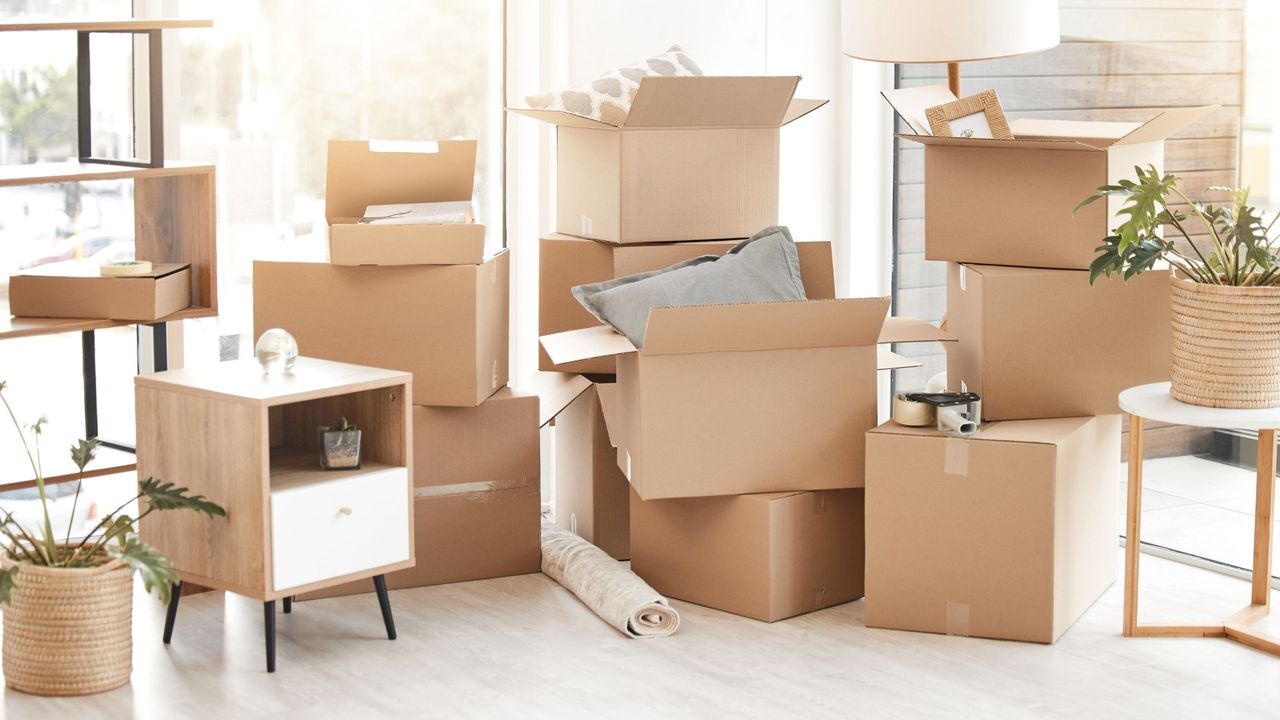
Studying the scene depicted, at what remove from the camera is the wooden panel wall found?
3336mm

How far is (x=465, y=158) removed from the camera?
3.38 metres

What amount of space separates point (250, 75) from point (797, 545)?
1.84 metres

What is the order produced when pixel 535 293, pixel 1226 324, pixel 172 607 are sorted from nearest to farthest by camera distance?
pixel 1226 324
pixel 172 607
pixel 535 293

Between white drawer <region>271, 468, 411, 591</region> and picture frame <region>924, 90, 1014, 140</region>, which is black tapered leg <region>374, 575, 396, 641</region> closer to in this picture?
white drawer <region>271, 468, 411, 591</region>

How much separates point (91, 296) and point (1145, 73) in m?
2.47

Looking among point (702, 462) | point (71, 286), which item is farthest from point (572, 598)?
point (71, 286)

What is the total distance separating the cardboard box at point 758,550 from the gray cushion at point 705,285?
43cm

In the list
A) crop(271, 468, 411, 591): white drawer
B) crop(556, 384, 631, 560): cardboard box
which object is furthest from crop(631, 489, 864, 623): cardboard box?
crop(271, 468, 411, 591): white drawer

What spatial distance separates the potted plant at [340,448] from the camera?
2898mm

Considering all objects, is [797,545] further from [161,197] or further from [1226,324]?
[161,197]

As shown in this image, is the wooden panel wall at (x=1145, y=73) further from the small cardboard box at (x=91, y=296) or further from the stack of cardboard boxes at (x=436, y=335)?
the small cardboard box at (x=91, y=296)

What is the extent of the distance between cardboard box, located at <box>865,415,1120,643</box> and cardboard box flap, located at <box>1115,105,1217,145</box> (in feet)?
1.92

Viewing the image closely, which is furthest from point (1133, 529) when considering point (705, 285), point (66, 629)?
point (66, 629)

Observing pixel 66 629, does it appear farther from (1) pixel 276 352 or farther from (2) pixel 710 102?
(2) pixel 710 102
